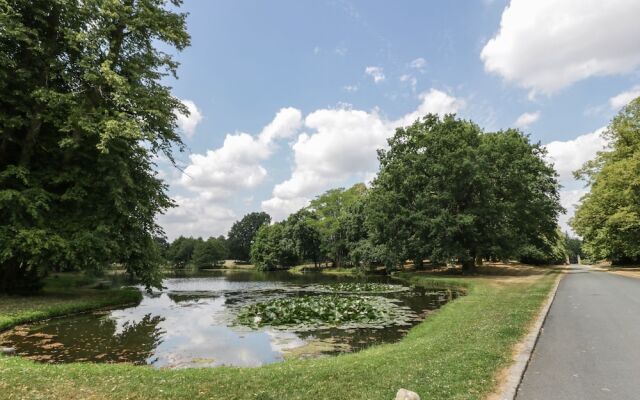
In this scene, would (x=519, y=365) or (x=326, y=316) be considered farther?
(x=326, y=316)

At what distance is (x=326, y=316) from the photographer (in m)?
16.0

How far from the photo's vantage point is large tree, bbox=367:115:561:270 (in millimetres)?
36094

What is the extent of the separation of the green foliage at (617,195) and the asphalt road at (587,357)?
3234 centimetres

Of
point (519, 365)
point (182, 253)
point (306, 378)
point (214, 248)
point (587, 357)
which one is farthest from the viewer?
point (182, 253)

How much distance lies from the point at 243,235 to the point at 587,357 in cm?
14044

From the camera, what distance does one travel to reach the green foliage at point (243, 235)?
463 feet

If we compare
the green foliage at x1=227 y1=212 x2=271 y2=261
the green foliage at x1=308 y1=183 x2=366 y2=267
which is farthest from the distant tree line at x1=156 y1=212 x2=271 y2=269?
the green foliage at x1=308 y1=183 x2=366 y2=267

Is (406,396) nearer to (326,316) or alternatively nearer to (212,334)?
(212,334)

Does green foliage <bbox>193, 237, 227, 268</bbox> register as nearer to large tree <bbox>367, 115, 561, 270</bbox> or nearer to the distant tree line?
the distant tree line

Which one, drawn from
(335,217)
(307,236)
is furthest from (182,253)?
(335,217)

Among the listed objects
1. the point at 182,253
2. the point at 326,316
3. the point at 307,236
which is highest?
the point at 307,236

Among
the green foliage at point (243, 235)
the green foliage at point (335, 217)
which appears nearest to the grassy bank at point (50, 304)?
the green foliage at point (335, 217)

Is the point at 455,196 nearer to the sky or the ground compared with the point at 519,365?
nearer to the sky

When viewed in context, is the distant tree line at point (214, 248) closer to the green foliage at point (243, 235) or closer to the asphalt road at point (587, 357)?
the green foliage at point (243, 235)
